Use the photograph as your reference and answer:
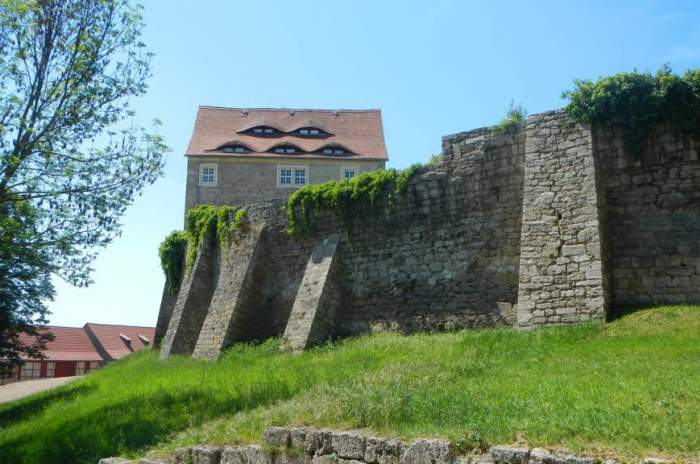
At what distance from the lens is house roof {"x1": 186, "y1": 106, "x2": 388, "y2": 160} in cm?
3662

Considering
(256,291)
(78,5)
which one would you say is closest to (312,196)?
(256,291)

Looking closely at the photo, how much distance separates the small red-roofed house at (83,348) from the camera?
4391 cm

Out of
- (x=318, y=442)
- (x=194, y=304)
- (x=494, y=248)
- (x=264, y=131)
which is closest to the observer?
(x=318, y=442)

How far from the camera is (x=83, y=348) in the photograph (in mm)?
48000

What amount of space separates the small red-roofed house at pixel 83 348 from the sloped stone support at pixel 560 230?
36.6 metres

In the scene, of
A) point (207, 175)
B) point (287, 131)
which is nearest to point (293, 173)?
point (287, 131)

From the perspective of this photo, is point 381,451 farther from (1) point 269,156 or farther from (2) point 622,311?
(1) point 269,156

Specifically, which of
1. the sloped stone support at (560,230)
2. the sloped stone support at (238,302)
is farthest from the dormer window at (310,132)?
the sloped stone support at (560,230)

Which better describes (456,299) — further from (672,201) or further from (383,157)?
(383,157)

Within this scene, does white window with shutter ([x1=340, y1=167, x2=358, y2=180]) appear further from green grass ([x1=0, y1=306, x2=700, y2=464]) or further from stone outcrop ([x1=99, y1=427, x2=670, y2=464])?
stone outcrop ([x1=99, y1=427, x2=670, y2=464])

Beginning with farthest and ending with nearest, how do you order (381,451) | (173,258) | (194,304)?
1. (173,258)
2. (194,304)
3. (381,451)

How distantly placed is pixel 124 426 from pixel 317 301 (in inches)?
269

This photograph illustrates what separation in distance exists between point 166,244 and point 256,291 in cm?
848

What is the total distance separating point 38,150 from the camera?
12336 millimetres
